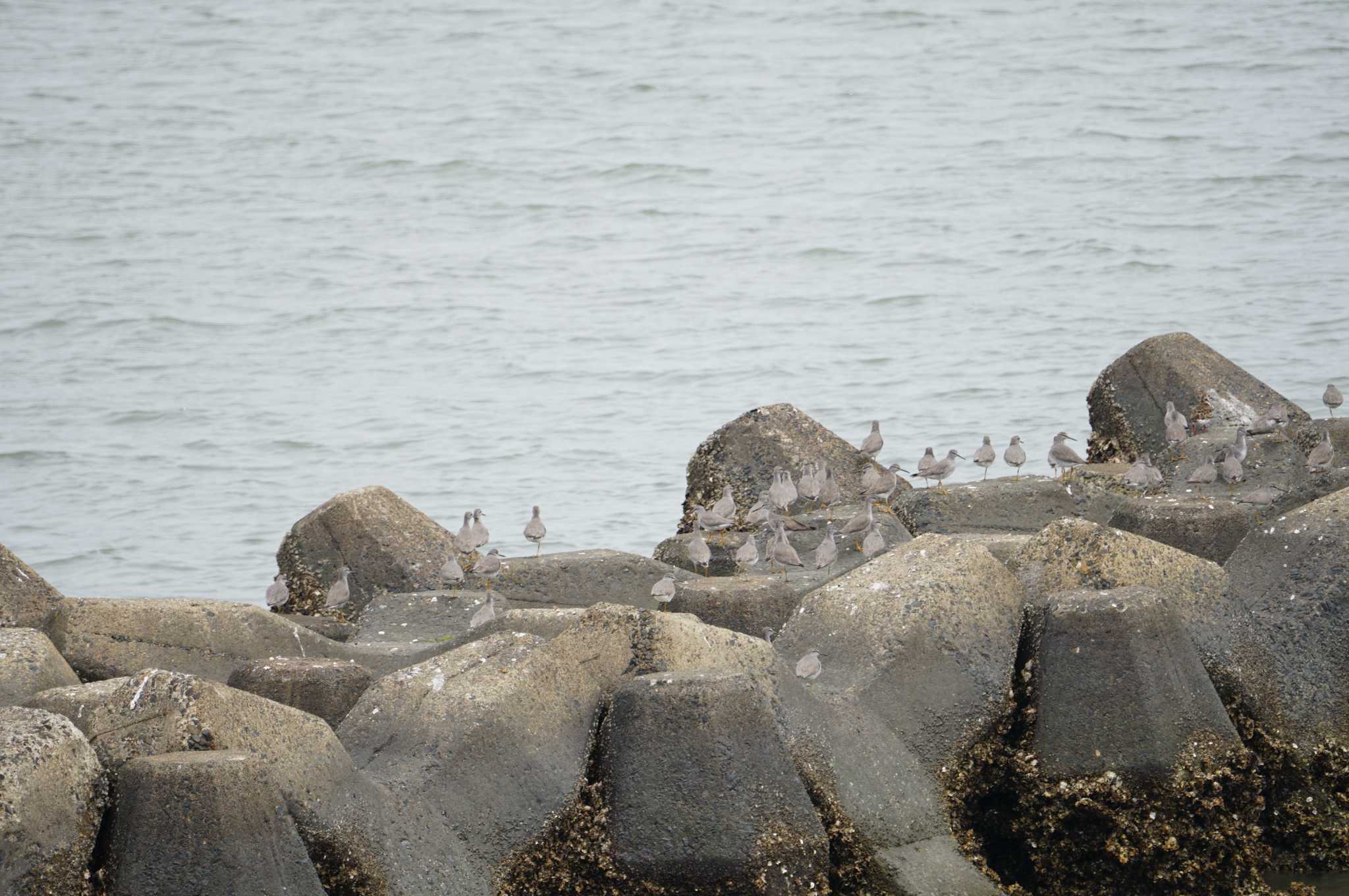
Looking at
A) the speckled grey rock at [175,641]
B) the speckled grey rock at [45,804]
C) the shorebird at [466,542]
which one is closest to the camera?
the speckled grey rock at [45,804]

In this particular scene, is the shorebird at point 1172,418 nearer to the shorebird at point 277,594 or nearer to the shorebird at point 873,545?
the shorebird at point 873,545

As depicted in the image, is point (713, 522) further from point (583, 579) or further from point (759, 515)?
point (583, 579)

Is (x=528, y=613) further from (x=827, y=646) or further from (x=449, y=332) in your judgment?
(x=449, y=332)

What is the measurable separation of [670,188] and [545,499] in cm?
1740

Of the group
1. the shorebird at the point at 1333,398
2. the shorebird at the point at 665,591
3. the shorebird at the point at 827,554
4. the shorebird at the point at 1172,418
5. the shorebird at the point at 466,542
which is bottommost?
the shorebird at the point at 466,542

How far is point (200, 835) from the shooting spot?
5938 millimetres

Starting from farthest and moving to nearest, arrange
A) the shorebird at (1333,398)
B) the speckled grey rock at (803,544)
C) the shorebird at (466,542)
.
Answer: the shorebird at (1333,398) → the shorebird at (466,542) → the speckled grey rock at (803,544)

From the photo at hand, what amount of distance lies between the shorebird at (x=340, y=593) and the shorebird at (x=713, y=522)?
2.38 metres

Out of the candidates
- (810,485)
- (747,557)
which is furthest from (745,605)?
(810,485)

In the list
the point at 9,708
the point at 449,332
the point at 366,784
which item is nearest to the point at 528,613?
the point at 366,784

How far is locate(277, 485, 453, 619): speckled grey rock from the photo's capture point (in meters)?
11.1

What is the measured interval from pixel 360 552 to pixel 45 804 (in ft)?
17.2

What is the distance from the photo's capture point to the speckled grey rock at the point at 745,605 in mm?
8633

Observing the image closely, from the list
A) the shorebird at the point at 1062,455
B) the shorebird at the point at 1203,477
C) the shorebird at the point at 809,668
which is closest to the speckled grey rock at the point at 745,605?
the shorebird at the point at 809,668
